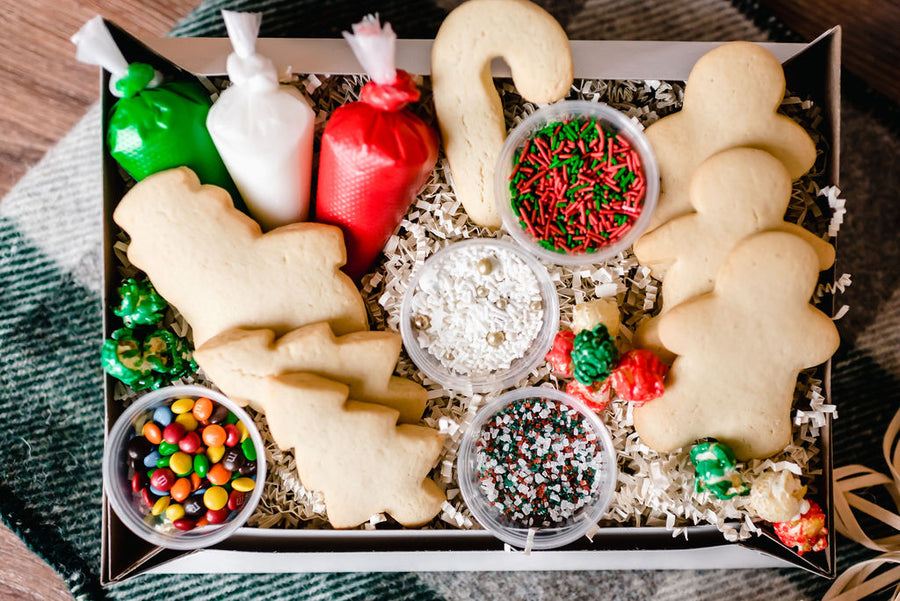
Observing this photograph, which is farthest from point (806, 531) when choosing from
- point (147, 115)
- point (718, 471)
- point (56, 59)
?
point (56, 59)

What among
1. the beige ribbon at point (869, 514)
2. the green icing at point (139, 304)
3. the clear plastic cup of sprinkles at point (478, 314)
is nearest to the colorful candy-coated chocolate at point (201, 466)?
the green icing at point (139, 304)

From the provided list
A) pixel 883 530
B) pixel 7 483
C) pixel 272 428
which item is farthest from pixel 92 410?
pixel 883 530

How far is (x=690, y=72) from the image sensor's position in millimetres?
1271

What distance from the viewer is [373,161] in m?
1.15

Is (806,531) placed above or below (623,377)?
below

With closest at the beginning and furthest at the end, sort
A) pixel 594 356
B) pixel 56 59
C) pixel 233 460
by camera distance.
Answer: pixel 594 356, pixel 233 460, pixel 56 59

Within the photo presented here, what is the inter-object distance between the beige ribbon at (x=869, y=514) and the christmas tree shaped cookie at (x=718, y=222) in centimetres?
50

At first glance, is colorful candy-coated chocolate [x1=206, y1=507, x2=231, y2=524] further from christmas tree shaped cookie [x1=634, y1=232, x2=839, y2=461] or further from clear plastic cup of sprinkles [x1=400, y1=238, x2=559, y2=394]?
christmas tree shaped cookie [x1=634, y1=232, x2=839, y2=461]

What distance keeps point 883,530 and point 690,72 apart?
1.06m

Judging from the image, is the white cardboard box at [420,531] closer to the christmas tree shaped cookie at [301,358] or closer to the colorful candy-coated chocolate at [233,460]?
the colorful candy-coated chocolate at [233,460]

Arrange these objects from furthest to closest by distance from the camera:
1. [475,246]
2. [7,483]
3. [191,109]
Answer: [7,483] → [475,246] → [191,109]

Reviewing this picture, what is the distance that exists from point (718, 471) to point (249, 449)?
0.82 m

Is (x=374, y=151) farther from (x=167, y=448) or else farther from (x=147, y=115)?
(x=167, y=448)

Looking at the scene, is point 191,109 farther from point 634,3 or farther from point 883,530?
point 883,530
